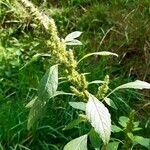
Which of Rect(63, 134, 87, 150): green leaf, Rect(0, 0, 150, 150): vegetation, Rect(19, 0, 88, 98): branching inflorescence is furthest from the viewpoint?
Rect(0, 0, 150, 150): vegetation

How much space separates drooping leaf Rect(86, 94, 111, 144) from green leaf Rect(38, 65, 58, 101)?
0.13 meters

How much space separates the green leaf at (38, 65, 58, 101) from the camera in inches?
60.0

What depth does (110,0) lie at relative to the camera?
3764 mm

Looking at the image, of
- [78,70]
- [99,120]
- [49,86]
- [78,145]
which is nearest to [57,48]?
[49,86]

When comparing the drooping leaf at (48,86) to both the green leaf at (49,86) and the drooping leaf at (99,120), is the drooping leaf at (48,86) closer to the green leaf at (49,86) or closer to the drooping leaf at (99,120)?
the green leaf at (49,86)

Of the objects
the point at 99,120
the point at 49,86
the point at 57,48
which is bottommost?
the point at 99,120

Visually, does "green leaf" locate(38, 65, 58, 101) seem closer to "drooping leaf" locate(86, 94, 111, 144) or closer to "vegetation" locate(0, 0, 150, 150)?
"drooping leaf" locate(86, 94, 111, 144)

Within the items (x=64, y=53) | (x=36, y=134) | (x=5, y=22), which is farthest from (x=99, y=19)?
(x=64, y=53)

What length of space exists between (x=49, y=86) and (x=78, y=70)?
1.40 metres

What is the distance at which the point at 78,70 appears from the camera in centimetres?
293

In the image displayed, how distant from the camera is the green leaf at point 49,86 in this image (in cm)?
152

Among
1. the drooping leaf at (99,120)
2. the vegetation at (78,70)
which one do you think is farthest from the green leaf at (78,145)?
the drooping leaf at (99,120)

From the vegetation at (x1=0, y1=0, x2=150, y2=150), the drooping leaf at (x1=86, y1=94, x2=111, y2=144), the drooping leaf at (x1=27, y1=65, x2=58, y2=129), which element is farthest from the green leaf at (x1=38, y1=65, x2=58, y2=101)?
the vegetation at (x1=0, y1=0, x2=150, y2=150)

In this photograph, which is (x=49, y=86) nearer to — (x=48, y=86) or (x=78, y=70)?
(x=48, y=86)
